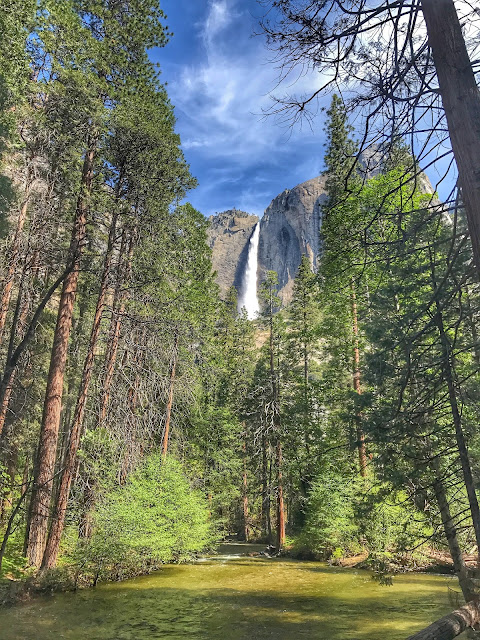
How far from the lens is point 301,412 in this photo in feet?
66.3

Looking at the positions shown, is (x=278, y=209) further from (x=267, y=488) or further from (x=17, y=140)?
(x=17, y=140)

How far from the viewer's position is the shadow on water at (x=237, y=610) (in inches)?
265

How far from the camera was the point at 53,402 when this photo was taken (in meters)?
8.92

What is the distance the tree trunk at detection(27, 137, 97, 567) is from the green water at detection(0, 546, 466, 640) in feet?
4.05

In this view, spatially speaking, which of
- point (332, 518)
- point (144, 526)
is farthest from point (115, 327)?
point (332, 518)

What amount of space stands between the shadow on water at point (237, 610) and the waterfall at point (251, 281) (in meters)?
76.9

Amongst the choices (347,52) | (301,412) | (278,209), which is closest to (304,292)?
(301,412)

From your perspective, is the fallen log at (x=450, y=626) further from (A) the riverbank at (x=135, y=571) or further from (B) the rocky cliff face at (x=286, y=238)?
(B) the rocky cliff face at (x=286, y=238)

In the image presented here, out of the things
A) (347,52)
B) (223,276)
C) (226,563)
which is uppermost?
(223,276)

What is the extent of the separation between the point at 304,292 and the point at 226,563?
1409cm

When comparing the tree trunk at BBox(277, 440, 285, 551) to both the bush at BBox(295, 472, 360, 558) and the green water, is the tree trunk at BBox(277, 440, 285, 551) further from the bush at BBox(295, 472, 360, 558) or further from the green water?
the green water

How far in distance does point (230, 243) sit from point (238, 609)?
406 ft

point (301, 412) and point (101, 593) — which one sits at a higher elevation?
point (301, 412)

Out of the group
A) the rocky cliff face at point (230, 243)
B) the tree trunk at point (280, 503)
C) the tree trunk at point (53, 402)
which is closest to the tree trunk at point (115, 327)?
the tree trunk at point (53, 402)
